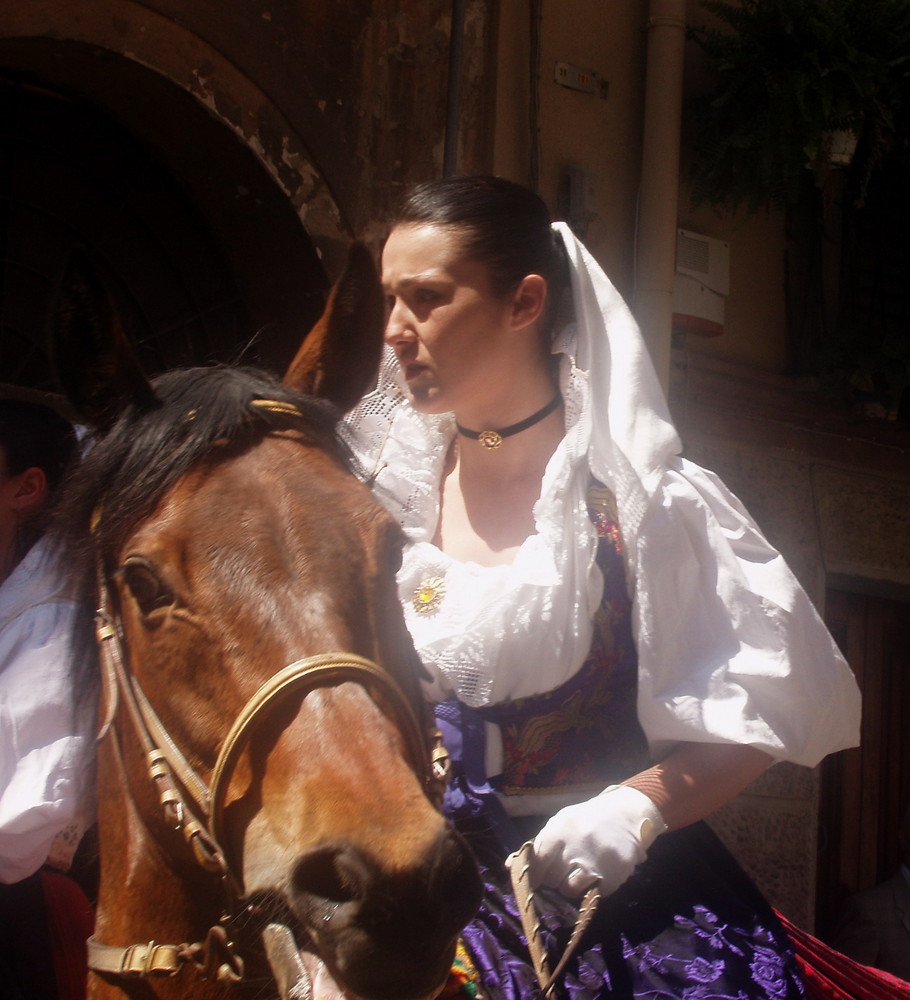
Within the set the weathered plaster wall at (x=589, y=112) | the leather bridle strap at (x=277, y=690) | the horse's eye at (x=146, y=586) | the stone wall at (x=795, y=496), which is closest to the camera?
the leather bridle strap at (x=277, y=690)

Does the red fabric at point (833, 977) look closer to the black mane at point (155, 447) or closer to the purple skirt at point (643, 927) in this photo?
the purple skirt at point (643, 927)

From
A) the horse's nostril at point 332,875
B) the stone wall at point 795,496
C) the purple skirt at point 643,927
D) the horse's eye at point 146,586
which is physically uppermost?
the horse's eye at point 146,586

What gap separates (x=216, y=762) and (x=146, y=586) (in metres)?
0.23

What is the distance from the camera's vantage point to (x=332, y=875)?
3.51 feet

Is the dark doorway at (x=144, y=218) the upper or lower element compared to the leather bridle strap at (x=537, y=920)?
upper

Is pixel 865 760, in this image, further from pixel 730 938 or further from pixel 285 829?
pixel 285 829

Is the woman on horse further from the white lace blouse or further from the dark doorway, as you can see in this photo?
the dark doorway

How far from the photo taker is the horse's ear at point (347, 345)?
5.14ft

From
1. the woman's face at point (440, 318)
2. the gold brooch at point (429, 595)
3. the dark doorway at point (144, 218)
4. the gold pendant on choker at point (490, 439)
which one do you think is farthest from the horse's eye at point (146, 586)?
the dark doorway at point (144, 218)

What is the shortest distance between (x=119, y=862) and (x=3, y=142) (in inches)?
115

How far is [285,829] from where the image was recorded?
111 cm

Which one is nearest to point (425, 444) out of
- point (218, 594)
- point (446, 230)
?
point (446, 230)

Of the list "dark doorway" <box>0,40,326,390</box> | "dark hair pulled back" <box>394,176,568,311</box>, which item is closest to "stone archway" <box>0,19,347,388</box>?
"dark doorway" <box>0,40,326,390</box>

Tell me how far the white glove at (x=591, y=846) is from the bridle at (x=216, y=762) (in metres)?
0.25
